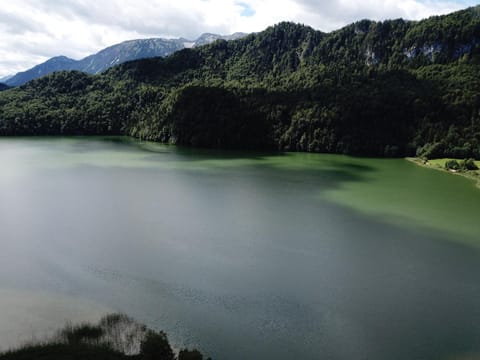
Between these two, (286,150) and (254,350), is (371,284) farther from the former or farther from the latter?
(286,150)

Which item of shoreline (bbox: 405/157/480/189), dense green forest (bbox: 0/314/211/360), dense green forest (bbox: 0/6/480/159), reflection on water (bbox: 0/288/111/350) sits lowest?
reflection on water (bbox: 0/288/111/350)

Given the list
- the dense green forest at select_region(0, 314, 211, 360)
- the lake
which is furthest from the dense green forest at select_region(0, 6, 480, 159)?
the dense green forest at select_region(0, 314, 211, 360)

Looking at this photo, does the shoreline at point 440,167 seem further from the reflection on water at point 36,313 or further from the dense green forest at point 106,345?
the reflection on water at point 36,313

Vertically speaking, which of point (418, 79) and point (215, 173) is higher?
point (418, 79)

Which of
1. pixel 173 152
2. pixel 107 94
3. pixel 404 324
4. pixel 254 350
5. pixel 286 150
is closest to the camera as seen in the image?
pixel 254 350

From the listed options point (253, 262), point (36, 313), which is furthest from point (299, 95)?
point (36, 313)

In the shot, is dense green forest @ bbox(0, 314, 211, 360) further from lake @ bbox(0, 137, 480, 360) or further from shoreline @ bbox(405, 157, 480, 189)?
shoreline @ bbox(405, 157, 480, 189)

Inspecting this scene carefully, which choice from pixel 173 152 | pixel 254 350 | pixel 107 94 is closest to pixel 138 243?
pixel 254 350
